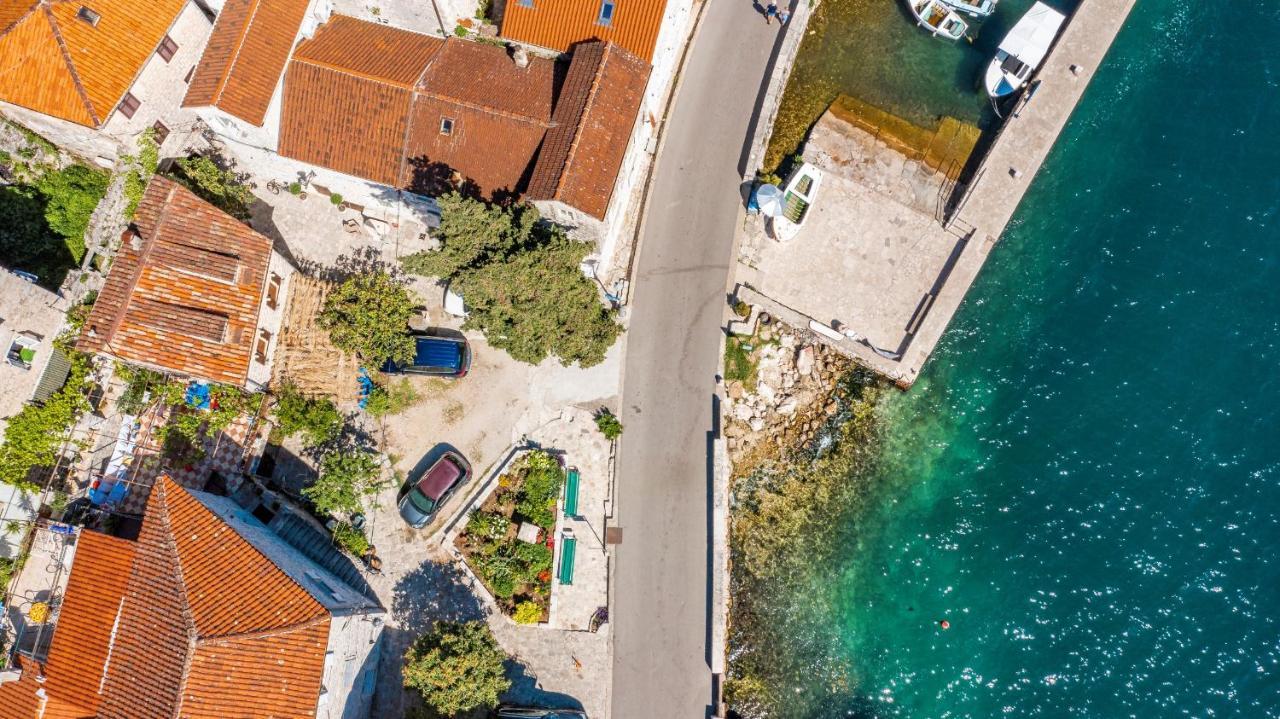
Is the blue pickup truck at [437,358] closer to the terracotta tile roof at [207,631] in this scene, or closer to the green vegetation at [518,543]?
the green vegetation at [518,543]

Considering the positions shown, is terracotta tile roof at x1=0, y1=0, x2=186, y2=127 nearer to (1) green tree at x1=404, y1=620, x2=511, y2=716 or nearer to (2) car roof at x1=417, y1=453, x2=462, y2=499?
(2) car roof at x1=417, y1=453, x2=462, y2=499

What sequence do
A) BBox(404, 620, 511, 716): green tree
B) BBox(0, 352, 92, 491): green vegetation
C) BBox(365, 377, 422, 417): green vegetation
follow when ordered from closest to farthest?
BBox(404, 620, 511, 716): green tree < BBox(0, 352, 92, 491): green vegetation < BBox(365, 377, 422, 417): green vegetation

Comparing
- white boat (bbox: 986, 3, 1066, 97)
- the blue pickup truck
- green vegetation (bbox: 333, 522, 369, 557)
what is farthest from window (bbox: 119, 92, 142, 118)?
white boat (bbox: 986, 3, 1066, 97)

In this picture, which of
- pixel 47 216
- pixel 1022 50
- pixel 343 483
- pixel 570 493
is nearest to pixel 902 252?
pixel 1022 50

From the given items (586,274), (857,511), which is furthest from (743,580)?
(586,274)

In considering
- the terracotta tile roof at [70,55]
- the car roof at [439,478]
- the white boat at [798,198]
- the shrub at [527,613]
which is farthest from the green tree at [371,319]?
the white boat at [798,198]

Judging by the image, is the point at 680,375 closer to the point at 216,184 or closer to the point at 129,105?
the point at 216,184
